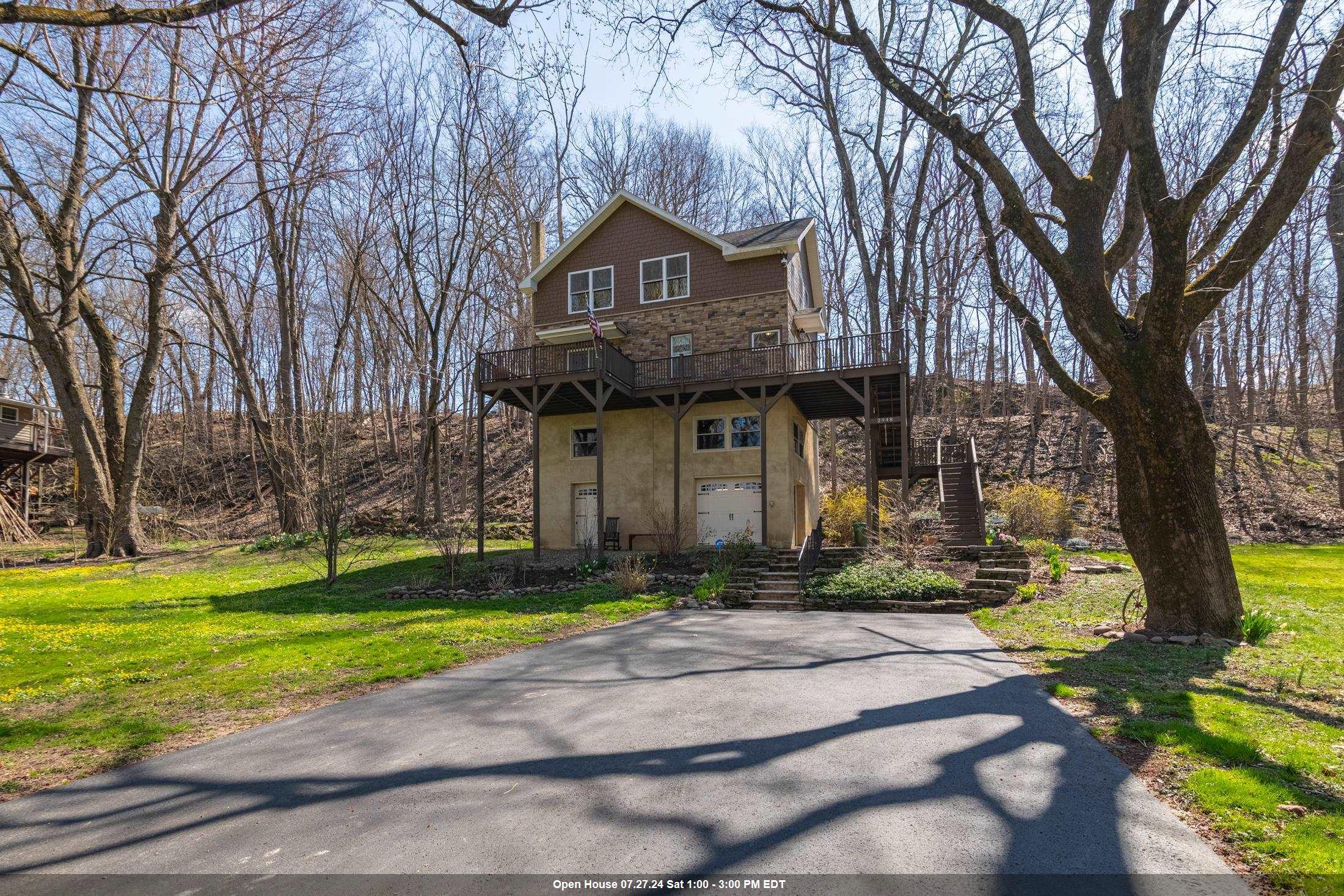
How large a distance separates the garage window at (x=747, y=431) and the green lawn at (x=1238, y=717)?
31.6 ft

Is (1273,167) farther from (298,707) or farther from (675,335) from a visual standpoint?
(675,335)

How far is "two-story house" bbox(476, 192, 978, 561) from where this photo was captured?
17875 mm

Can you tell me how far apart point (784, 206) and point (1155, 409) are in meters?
27.1

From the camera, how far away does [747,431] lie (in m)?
19.3

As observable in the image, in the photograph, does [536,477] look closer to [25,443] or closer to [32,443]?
[25,443]

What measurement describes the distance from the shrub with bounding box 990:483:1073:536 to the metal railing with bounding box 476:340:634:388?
41.0 ft

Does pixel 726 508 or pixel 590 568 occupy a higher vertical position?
pixel 726 508

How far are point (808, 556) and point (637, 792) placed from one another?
11840 millimetres

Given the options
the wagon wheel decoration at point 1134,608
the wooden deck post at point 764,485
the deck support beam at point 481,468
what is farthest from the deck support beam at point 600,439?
the wagon wheel decoration at point 1134,608

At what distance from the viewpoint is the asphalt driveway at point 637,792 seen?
319cm

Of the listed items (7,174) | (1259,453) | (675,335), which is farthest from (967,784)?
(1259,453)

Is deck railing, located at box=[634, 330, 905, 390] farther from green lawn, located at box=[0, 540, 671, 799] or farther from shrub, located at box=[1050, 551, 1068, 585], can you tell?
green lawn, located at box=[0, 540, 671, 799]

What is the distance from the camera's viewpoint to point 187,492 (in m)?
33.4

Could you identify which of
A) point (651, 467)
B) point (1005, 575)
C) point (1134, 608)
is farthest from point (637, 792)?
point (651, 467)
